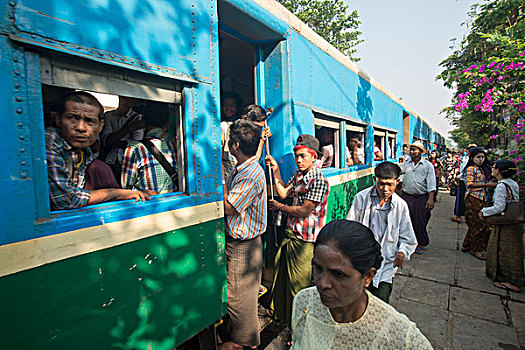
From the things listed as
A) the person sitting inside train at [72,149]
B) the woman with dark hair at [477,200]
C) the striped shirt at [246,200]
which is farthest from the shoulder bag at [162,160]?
the woman with dark hair at [477,200]

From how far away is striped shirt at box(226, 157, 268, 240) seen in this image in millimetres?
2625

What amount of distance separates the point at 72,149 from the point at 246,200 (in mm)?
1393

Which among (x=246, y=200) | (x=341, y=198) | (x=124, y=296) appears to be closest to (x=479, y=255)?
(x=341, y=198)

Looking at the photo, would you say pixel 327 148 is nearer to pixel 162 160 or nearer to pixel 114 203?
pixel 162 160

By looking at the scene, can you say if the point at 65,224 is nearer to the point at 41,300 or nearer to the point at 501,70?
the point at 41,300

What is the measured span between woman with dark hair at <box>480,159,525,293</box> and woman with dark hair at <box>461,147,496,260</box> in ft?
3.58

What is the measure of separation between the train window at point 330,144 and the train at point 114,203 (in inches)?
87.9

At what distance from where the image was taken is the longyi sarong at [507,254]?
419 centimetres

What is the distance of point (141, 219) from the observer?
1.90 m

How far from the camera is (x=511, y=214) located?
4027mm

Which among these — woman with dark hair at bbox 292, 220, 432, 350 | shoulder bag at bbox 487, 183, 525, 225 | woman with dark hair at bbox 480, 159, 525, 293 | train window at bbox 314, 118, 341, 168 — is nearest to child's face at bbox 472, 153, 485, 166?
woman with dark hair at bbox 480, 159, 525, 293

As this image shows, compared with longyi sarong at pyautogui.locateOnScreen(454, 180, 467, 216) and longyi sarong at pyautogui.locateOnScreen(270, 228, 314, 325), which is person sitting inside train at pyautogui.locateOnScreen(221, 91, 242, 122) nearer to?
longyi sarong at pyautogui.locateOnScreen(270, 228, 314, 325)

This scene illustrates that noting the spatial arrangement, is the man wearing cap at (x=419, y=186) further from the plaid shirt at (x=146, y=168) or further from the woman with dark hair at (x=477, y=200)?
the plaid shirt at (x=146, y=168)

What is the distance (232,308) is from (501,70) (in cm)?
571
